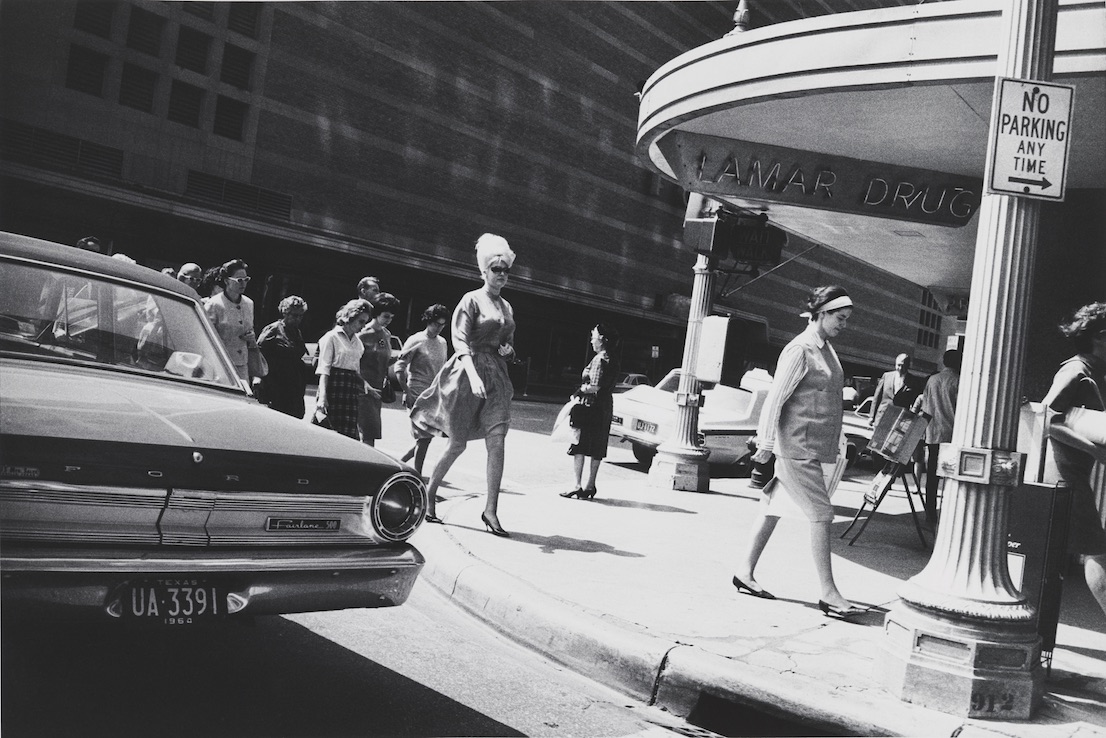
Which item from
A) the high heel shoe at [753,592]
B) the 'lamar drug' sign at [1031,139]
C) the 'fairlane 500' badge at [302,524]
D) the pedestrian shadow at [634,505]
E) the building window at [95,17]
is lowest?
the high heel shoe at [753,592]

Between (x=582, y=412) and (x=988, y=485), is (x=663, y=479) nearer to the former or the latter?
(x=582, y=412)

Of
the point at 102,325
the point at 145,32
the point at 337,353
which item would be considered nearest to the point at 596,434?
the point at 337,353

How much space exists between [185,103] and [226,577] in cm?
2557

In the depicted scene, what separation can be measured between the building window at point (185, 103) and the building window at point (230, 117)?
1.61 feet

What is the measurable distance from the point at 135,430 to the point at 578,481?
6.59 meters

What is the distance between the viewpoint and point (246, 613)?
3.13 metres

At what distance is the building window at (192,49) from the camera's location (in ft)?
83.0

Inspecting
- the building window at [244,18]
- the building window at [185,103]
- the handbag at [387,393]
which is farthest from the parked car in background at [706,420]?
the building window at [244,18]

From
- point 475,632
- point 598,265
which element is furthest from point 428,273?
point 475,632

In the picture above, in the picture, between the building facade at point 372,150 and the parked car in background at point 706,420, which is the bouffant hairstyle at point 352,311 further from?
the parked car in background at point 706,420

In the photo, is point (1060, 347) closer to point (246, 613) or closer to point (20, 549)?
point (246, 613)

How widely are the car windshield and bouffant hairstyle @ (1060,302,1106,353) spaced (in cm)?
436

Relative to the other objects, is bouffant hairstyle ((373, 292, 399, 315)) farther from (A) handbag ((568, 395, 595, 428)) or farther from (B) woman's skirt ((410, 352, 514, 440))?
(A) handbag ((568, 395, 595, 428))

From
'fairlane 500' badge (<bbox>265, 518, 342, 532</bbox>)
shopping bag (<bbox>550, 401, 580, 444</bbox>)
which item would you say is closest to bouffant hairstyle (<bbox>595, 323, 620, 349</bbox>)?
shopping bag (<bbox>550, 401, 580, 444</bbox>)
